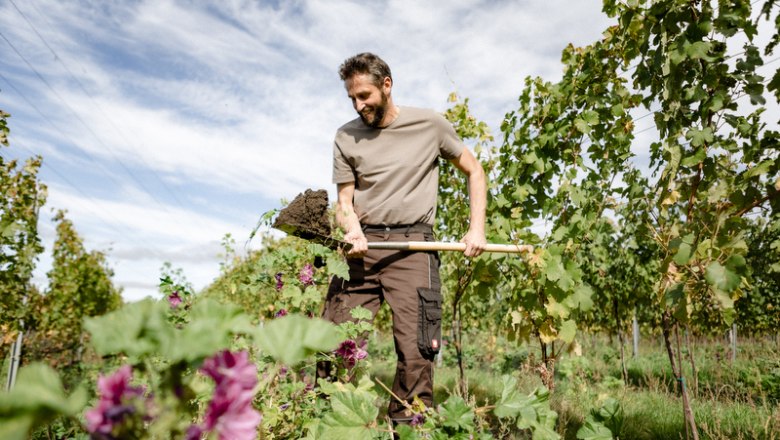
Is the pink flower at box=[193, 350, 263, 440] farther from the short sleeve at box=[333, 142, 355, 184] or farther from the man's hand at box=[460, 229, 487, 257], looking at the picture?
the short sleeve at box=[333, 142, 355, 184]

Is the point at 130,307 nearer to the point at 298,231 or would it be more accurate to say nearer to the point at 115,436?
the point at 115,436

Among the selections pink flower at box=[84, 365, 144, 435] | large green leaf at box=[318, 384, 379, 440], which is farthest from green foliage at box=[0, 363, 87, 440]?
large green leaf at box=[318, 384, 379, 440]

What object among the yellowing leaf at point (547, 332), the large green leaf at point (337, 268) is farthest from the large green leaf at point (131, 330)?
the yellowing leaf at point (547, 332)

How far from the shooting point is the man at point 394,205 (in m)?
2.65

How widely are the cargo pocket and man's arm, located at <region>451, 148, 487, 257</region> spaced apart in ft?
1.35

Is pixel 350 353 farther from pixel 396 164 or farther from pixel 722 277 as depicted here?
pixel 722 277

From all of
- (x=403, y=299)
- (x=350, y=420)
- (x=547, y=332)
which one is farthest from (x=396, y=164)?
(x=350, y=420)

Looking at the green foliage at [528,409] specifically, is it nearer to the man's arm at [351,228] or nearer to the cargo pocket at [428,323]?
the cargo pocket at [428,323]

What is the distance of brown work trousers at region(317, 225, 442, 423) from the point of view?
257cm

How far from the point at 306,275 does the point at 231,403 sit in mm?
1795

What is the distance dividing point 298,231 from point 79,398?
6.40ft

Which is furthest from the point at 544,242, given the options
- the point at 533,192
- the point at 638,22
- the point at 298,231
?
the point at 298,231

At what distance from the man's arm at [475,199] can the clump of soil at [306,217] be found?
0.87m

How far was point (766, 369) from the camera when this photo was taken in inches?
240
